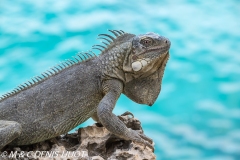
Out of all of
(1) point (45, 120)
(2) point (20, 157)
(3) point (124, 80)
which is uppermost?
(3) point (124, 80)

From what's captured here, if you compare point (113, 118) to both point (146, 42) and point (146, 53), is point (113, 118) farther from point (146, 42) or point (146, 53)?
point (146, 42)

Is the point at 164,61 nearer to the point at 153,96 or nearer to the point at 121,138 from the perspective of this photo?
the point at 153,96

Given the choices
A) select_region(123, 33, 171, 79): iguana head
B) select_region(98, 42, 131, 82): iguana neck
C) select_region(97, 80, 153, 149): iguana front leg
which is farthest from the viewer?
select_region(98, 42, 131, 82): iguana neck

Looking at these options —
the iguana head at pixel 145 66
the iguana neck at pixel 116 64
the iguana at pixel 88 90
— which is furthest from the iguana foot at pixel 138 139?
the iguana neck at pixel 116 64

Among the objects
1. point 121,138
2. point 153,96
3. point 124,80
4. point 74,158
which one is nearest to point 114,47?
point 124,80

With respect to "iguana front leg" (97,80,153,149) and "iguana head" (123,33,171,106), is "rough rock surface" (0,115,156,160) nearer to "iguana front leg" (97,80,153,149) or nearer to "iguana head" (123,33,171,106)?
"iguana front leg" (97,80,153,149)

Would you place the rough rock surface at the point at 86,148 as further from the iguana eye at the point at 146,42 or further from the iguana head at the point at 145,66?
the iguana eye at the point at 146,42

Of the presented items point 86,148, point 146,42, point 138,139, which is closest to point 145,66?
point 146,42

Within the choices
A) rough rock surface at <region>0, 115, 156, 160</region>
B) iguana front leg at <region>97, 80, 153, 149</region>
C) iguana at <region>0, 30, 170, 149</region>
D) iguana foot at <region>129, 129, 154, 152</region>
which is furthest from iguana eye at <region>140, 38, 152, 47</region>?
rough rock surface at <region>0, 115, 156, 160</region>
